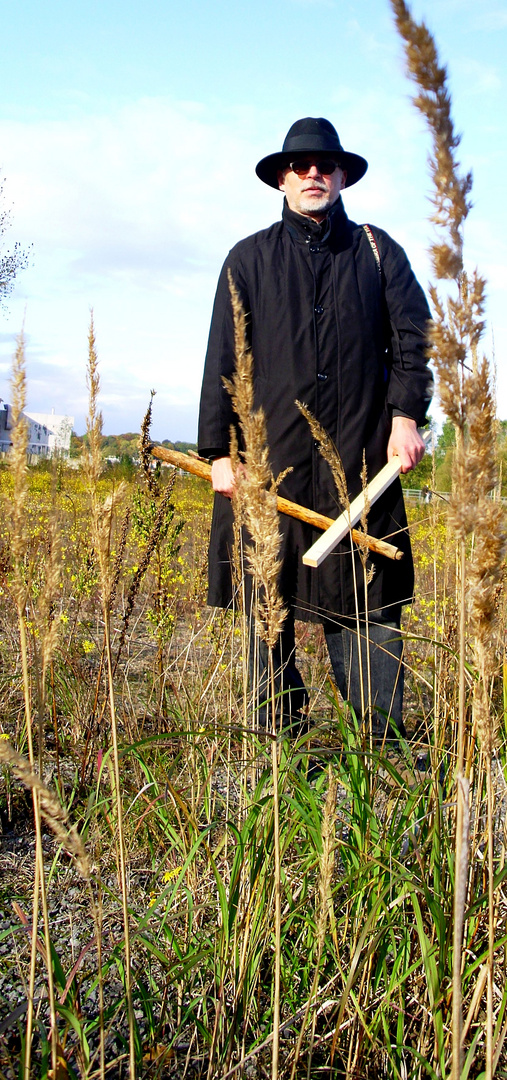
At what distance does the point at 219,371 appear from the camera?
A: 302 cm

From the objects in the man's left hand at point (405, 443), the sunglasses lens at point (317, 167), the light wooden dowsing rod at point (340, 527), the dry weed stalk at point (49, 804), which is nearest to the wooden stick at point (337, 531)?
the light wooden dowsing rod at point (340, 527)

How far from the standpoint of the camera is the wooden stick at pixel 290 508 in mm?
2760

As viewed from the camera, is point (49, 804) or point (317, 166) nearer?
point (49, 804)

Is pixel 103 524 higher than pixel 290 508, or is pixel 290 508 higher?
pixel 290 508

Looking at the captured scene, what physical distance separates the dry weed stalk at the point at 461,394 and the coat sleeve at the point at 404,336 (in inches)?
83.2

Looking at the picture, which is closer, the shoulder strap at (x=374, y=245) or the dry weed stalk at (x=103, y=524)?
the dry weed stalk at (x=103, y=524)

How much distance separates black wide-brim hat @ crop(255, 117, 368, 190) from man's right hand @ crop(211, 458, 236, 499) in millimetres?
1182

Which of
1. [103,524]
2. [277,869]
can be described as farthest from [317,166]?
[277,869]

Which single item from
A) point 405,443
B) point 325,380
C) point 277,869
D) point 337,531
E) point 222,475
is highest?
point 325,380

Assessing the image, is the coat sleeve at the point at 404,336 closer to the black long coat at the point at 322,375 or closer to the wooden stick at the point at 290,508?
the black long coat at the point at 322,375

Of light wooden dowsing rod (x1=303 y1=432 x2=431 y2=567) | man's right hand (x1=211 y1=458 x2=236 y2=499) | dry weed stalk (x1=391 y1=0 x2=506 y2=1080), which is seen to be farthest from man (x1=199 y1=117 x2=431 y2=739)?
dry weed stalk (x1=391 y1=0 x2=506 y2=1080)

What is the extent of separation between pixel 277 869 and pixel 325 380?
2174mm

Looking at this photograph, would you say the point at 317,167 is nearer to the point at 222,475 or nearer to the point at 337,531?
the point at 222,475

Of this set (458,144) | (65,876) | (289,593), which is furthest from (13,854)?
(458,144)
